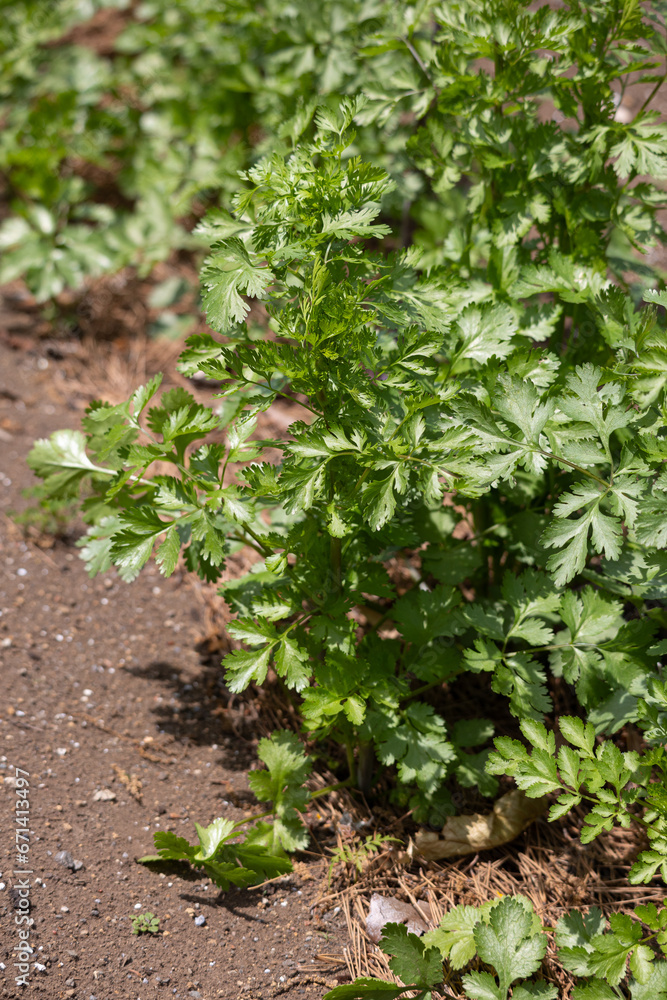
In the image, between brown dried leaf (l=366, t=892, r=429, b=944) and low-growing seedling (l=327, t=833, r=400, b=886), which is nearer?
brown dried leaf (l=366, t=892, r=429, b=944)

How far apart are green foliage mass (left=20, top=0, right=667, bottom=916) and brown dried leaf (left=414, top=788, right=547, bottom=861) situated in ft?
0.20

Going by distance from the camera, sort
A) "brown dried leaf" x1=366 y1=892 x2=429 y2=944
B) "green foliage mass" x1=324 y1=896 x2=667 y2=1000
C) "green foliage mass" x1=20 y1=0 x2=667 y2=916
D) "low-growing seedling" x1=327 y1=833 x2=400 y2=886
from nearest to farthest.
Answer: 1. "green foliage mass" x1=324 y1=896 x2=667 y2=1000
2. "green foliage mass" x1=20 y1=0 x2=667 y2=916
3. "brown dried leaf" x1=366 y1=892 x2=429 y2=944
4. "low-growing seedling" x1=327 y1=833 x2=400 y2=886

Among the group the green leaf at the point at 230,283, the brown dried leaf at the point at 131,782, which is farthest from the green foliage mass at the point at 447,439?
the brown dried leaf at the point at 131,782

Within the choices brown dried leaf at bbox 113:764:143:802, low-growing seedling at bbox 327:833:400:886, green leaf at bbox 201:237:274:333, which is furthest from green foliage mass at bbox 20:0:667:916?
brown dried leaf at bbox 113:764:143:802

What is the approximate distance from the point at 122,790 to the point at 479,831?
0.92m

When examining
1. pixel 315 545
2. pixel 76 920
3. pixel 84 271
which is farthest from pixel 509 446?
pixel 84 271

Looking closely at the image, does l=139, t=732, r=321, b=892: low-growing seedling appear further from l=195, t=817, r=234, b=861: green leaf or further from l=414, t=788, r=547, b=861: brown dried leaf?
l=414, t=788, r=547, b=861: brown dried leaf

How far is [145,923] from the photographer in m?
1.75

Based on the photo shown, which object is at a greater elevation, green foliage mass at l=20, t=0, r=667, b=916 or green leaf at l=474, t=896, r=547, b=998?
green foliage mass at l=20, t=0, r=667, b=916

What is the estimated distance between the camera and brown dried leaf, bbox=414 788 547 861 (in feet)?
6.41

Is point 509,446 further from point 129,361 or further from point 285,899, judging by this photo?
point 129,361

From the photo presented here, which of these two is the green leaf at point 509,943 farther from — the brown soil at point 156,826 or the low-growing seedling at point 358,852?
the low-growing seedling at point 358,852

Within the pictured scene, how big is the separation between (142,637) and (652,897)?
155 cm

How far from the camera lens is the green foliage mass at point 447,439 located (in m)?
1.60
